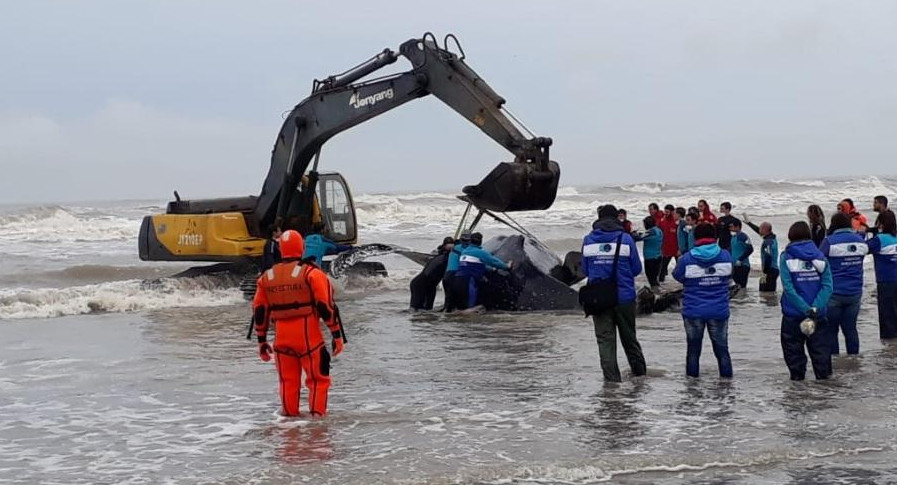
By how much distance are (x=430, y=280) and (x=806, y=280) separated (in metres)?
7.87

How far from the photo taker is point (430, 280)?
55.5 feet

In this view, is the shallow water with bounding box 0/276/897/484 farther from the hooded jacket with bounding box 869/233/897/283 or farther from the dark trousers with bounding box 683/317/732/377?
the hooded jacket with bounding box 869/233/897/283

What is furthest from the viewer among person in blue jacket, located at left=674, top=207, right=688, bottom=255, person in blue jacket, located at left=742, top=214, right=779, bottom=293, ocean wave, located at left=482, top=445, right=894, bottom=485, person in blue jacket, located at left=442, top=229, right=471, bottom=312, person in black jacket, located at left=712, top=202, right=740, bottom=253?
person in blue jacket, located at left=674, top=207, right=688, bottom=255

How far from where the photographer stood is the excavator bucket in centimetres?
1370

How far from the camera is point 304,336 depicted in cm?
874

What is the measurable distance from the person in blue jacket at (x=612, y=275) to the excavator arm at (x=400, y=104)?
3.61 m

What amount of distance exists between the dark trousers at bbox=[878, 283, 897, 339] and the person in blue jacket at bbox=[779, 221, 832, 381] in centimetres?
259

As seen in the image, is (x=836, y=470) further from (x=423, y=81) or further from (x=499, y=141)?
(x=423, y=81)

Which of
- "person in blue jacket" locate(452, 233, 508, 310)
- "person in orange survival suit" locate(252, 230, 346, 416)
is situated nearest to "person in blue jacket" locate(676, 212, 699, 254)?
"person in blue jacket" locate(452, 233, 508, 310)

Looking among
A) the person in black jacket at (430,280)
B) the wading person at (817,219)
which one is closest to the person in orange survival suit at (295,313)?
the wading person at (817,219)

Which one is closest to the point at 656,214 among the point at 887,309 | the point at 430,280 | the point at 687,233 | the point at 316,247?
the point at 687,233

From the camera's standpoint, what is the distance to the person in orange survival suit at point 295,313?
872 cm

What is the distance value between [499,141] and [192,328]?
5.10 meters

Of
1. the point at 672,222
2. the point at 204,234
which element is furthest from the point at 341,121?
the point at 672,222
